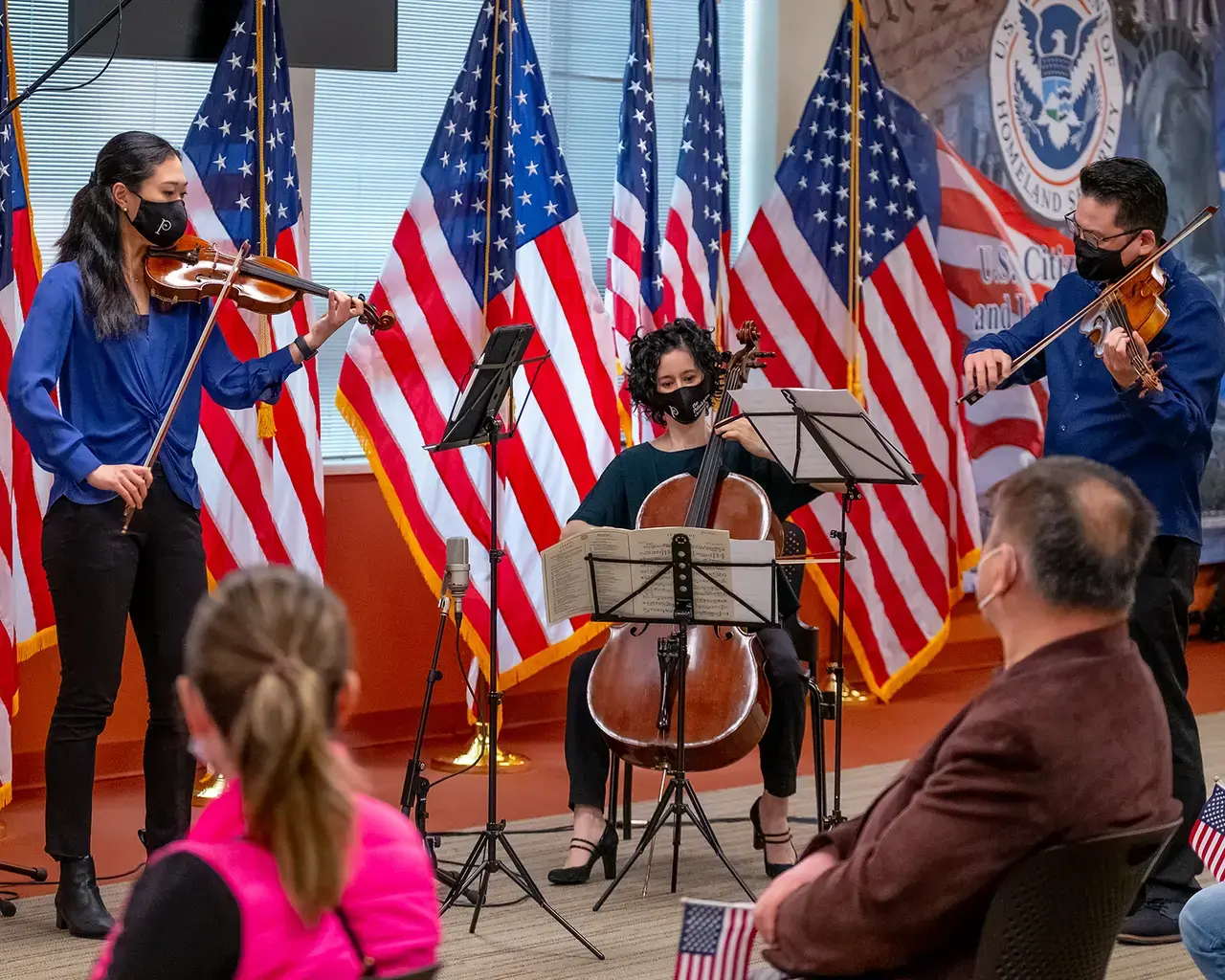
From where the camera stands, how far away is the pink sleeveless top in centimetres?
126

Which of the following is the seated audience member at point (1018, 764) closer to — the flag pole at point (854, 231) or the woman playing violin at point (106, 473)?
the woman playing violin at point (106, 473)

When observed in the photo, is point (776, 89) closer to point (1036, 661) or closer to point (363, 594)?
point (363, 594)

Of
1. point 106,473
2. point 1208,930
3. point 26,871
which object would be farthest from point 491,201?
point 1208,930

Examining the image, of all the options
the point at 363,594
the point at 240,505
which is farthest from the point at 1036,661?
the point at 363,594

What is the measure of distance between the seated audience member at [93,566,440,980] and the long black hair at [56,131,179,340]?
202 centimetres

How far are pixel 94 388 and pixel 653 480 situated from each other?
4.56ft

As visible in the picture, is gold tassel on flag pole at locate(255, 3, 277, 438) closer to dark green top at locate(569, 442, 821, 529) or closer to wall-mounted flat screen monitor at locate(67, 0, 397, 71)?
wall-mounted flat screen monitor at locate(67, 0, 397, 71)

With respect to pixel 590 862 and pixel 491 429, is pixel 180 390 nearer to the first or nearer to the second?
pixel 491 429

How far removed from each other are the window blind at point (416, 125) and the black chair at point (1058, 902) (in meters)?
3.81

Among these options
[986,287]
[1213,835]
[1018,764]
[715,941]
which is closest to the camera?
[1018,764]

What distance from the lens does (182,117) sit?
4.75m

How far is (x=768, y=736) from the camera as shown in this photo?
3760mm

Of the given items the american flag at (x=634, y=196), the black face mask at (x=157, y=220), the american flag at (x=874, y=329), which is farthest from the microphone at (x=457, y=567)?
the american flag at (x=874, y=329)

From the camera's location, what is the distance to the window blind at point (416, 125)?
516cm
